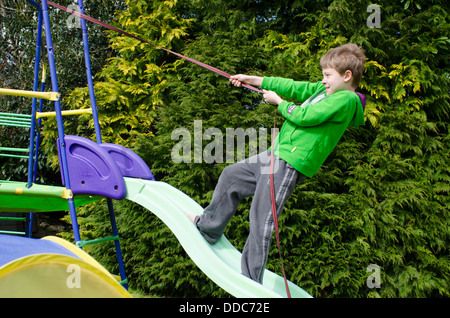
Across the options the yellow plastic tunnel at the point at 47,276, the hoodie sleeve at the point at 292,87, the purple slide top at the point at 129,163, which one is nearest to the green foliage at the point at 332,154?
the purple slide top at the point at 129,163

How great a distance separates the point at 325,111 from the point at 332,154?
2.02 metres

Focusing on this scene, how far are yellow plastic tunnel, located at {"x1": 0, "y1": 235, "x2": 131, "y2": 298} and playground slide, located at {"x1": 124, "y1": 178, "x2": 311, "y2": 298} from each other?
23.8 inches

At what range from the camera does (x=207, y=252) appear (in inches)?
89.9

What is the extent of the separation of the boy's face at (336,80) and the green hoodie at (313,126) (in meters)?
0.06

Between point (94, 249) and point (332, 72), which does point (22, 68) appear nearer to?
point (94, 249)

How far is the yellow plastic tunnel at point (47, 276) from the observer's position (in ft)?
4.88

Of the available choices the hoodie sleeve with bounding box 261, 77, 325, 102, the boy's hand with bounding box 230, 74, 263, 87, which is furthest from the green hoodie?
the boy's hand with bounding box 230, 74, 263, 87

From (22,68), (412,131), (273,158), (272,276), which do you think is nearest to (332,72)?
(273,158)

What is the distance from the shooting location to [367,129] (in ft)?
13.7

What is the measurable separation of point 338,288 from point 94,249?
267 centimetres

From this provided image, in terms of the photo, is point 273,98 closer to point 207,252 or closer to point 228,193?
point 228,193

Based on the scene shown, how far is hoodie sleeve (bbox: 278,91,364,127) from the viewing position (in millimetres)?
2139

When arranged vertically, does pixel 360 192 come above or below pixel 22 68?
below

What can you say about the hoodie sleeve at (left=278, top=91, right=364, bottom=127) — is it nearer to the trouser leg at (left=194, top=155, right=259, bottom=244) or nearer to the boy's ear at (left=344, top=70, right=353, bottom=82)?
the boy's ear at (left=344, top=70, right=353, bottom=82)
